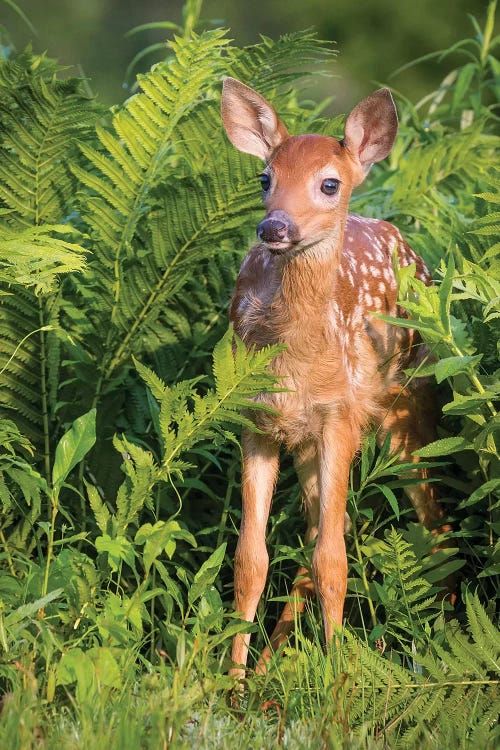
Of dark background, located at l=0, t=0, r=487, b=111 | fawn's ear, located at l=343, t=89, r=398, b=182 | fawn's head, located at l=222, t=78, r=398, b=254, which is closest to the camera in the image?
fawn's head, located at l=222, t=78, r=398, b=254

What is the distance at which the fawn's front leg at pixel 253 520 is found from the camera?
13.2 ft

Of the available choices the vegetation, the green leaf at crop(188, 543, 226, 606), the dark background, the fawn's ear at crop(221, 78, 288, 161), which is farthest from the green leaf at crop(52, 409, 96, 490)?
the dark background

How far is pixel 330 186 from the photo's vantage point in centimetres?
400

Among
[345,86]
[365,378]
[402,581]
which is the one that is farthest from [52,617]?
[345,86]

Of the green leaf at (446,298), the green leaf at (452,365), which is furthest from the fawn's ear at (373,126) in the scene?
the green leaf at (452,365)

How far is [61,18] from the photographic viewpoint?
1600 centimetres

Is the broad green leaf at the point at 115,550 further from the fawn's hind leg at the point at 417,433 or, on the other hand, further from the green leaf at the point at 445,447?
the fawn's hind leg at the point at 417,433

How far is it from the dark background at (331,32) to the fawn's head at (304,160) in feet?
27.6

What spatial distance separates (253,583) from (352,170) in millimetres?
1389

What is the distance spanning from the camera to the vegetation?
332 centimetres

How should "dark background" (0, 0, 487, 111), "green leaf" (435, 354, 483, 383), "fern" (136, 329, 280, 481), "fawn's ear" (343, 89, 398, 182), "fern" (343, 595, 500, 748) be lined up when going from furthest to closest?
"dark background" (0, 0, 487, 111)
"fawn's ear" (343, 89, 398, 182)
"fern" (136, 329, 280, 481)
"green leaf" (435, 354, 483, 383)
"fern" (343, 595, 500, 748)

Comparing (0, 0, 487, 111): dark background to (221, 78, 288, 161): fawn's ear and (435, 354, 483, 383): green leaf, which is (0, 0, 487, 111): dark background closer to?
(221, 78, 288, 161): fawn's ear

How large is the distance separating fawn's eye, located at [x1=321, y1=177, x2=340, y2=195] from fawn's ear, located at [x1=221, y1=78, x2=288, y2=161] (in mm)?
324

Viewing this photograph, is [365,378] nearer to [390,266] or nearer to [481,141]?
[390,266]
